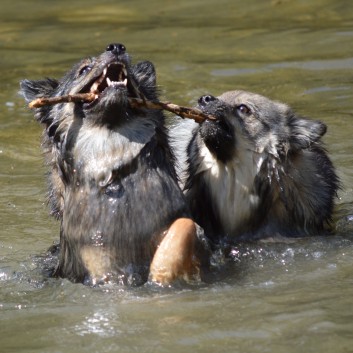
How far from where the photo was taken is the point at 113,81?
20.0ft

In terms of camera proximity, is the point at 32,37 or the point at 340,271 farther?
the point at 32,37

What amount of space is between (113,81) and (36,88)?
637mm

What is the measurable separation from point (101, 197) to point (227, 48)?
5.83 m

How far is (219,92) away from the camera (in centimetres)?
1012

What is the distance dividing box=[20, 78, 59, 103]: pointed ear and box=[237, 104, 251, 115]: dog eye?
50.6 inches

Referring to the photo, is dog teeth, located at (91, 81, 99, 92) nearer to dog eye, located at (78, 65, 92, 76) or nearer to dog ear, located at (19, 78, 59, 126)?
dog eye, located at (78, 65, 92, 76)

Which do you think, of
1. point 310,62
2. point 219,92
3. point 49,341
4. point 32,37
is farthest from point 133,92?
point 32,37

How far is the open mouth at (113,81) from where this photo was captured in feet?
19.9

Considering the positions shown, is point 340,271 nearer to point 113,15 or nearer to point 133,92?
point 133,92

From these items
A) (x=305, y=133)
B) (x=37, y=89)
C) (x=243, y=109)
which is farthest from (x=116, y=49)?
(x=305, y=133)

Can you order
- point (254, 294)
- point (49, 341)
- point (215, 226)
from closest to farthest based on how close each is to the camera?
1. point (49, 341)
2. point (254, 294)
3. point (215, 226)

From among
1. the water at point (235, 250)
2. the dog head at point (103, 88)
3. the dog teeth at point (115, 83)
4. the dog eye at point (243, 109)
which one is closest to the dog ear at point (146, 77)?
the dog head at point (103, 88)

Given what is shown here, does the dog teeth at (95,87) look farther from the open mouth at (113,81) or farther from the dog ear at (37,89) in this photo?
the dog ear at (37,89)

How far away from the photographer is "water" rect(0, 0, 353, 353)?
201 inches
